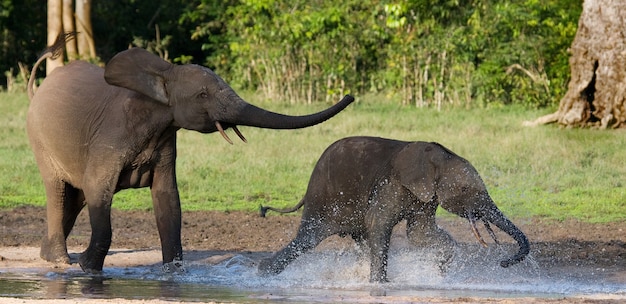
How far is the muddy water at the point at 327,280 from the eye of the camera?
902 cm

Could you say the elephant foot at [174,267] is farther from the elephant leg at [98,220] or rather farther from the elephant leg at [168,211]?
the elephant leg at [98,220]

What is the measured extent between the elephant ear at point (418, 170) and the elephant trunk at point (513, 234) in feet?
1.50

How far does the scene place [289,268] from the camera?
10453 millimetres

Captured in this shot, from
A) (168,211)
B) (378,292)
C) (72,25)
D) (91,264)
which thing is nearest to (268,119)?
(168,211)

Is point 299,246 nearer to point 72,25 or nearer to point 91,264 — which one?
point 91,264

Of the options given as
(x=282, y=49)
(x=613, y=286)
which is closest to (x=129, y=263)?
(x=613, y=286)

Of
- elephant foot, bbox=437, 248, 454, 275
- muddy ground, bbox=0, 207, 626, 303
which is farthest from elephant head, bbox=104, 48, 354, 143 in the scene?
muddy ground, bbox=0, 207, 626, 303

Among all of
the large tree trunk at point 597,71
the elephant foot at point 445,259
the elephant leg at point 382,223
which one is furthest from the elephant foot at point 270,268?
the large tree trunk at point 597,71

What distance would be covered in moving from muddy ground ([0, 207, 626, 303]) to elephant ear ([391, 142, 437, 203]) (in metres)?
2.05

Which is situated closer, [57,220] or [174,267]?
[174,267]

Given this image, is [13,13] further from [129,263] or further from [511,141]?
[129,263]

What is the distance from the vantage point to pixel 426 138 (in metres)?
18.9

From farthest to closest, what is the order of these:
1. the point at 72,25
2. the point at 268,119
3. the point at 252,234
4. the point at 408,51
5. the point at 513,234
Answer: the point at 72,25, the point at 408,51, the point at 252,234, the point at 268,119, the point at 513,234

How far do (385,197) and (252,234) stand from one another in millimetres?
3369
